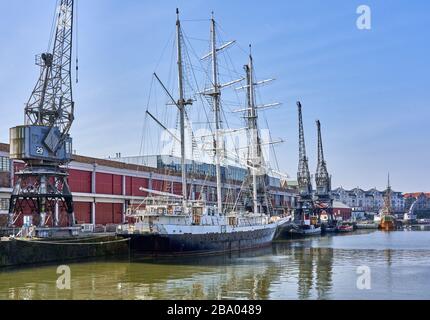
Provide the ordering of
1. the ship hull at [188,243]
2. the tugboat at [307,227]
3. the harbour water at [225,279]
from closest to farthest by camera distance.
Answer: the harbour water at [225,279] → the ship hull at [188,243] → the tugboat at [307,227]

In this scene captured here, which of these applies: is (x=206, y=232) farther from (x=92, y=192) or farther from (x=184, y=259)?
(x=92, y=192)

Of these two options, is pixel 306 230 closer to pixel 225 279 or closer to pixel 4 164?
pixel 4 164

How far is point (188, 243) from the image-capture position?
5494 centimetres

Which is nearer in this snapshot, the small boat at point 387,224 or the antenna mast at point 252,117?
the antenna mast at point 252,117

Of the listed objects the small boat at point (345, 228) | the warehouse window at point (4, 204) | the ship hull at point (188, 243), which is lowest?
the small boat at point (345, 228)

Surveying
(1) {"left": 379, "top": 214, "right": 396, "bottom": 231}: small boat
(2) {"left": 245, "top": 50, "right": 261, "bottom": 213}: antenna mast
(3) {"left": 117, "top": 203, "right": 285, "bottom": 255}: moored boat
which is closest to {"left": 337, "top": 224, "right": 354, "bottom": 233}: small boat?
(1) {"left": 379, "top": 214, "right": 396, "bottom": 231}: small boat

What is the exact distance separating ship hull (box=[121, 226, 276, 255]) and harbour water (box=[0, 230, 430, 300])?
3.97ft

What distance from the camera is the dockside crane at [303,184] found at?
428 feet

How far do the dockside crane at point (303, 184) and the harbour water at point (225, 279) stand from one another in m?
A: 77.1

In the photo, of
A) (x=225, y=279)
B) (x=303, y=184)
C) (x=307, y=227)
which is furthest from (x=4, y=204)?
(x=303, y=184)

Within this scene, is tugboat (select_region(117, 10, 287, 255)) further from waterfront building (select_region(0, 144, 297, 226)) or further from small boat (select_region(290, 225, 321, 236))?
small boat (select_region(290, 225, 321, 236))

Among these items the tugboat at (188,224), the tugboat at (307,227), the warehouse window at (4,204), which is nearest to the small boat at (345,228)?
the tugboat at (307,227)

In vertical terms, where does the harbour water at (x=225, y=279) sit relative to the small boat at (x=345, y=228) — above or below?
above

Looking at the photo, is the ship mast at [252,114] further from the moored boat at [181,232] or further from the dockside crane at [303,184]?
the dockside crane at [303,184]
